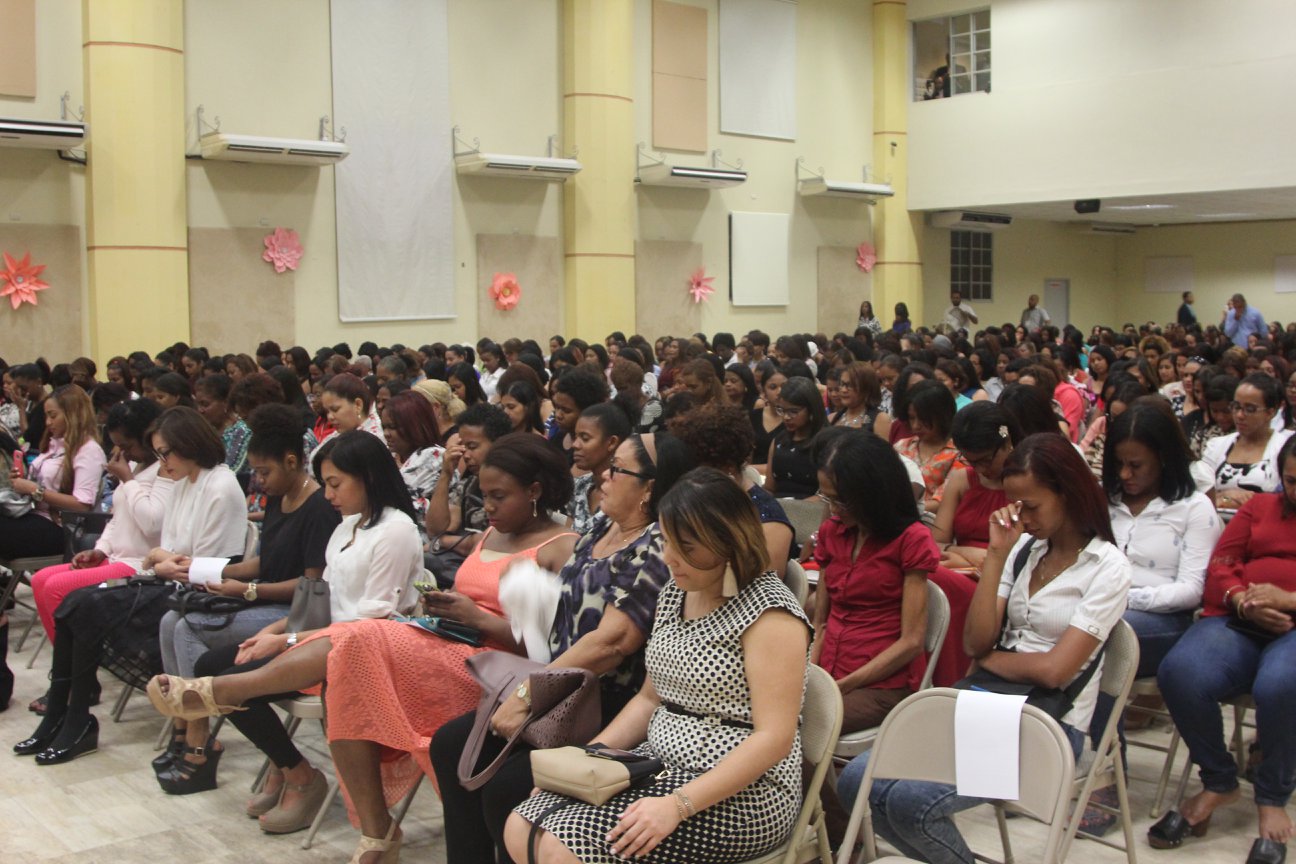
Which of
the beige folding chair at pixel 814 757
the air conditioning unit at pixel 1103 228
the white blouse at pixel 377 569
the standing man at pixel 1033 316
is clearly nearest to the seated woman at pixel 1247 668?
the beige folding chair at pixel 814 757

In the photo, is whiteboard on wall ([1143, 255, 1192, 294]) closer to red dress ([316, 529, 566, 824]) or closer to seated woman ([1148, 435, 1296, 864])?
seated woman ([1148, 435, 1296, 864])

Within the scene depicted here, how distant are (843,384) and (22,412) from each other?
6.27 m

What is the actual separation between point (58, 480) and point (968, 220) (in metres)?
17.4

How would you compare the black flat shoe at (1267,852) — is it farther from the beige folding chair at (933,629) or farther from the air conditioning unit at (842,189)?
the air conditioning unit at (842,189)

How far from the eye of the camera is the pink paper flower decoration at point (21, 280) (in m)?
12.6

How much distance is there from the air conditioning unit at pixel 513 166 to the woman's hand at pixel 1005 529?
1278cm

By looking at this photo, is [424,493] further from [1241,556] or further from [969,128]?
[969,128]

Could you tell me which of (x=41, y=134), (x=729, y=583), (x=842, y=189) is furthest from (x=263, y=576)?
(x=842, y=189)

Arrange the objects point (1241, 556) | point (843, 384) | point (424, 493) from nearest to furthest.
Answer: point (1241, 556) → point (424, 493) → point (843, 384)

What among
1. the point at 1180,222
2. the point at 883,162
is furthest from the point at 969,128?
the point at 1180,222

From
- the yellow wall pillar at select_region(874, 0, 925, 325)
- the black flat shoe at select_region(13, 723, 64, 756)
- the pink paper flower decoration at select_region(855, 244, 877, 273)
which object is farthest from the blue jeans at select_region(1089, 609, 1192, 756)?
the yellow wall pillar at select_region(874, 0, 925, 325)

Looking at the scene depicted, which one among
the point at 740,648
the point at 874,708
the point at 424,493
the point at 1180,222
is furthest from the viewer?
the point at 1180,222

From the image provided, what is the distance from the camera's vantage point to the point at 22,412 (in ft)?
30.7

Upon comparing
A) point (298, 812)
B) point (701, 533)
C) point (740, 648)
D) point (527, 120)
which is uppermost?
point (527, 120)
